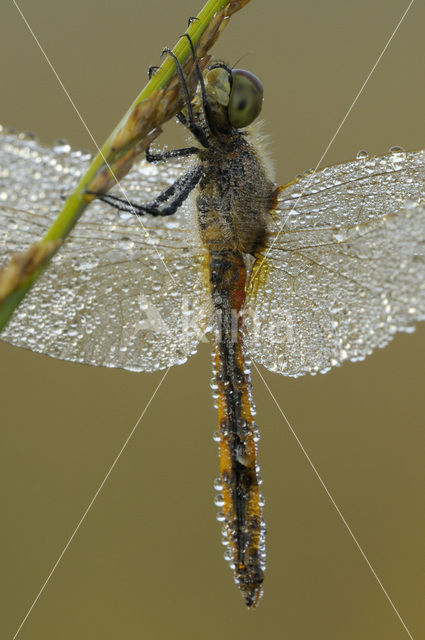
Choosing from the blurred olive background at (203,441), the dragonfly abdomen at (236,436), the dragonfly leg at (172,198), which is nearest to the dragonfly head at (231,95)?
the dragonfly leg at (172,198)

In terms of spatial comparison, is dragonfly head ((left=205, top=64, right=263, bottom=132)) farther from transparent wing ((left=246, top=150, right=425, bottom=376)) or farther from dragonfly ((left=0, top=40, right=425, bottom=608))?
transparent wing ((left=246, top=150, right=425, bottom=376))

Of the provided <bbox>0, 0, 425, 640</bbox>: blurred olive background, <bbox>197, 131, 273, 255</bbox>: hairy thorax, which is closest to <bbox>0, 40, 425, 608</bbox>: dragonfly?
<bbox>197, 131, 273, 255</bbox>: hairy thorax

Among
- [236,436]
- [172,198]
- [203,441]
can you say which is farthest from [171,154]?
[203,441]

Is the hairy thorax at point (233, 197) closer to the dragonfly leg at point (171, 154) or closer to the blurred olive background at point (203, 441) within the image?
the dragonfly leg at point (171, 154)

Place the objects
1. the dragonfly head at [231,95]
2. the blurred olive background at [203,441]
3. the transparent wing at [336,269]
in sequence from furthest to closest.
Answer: the blurred olive background at [203,441] → the dragonfly head at [231,95] → the transparent wing at [336,269]

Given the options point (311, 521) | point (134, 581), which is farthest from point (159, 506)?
point (311, 521)

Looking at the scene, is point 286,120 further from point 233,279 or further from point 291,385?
point 233,279

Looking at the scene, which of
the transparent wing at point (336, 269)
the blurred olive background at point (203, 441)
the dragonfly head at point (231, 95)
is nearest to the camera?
the transparent wing at point (336, 269)
